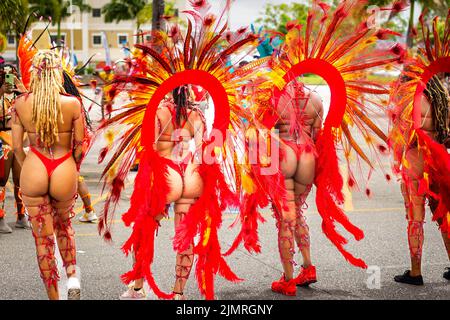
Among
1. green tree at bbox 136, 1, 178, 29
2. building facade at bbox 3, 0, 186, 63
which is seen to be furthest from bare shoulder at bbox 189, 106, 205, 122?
building facade at bbox 3, 0, 186, 63

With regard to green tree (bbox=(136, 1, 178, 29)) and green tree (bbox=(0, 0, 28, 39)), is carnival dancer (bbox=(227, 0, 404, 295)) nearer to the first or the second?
green tree (bbox=(0, 0, 28, 39))

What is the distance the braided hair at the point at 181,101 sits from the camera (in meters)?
5.39

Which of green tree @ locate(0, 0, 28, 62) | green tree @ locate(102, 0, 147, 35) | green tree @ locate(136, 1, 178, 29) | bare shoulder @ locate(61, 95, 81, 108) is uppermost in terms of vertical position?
green tree @ locate(102, 0, 147, 35)

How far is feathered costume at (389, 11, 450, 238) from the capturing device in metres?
6.14

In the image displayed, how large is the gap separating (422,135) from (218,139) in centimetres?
183

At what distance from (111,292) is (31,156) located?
134cm

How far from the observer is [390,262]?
22.9 feet

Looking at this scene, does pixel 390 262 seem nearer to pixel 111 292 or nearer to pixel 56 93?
pixel 111 292

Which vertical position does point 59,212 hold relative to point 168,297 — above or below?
above

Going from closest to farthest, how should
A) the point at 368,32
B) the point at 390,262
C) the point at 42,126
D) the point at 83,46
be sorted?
the point at 42,126 < the point at 368,32 < the point at 390,262 < the point at 83,46

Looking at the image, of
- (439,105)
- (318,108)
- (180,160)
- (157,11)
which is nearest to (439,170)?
(439,105)

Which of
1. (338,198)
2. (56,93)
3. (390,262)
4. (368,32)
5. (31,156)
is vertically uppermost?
(368,32)

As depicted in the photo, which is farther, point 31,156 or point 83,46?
point 83,46
